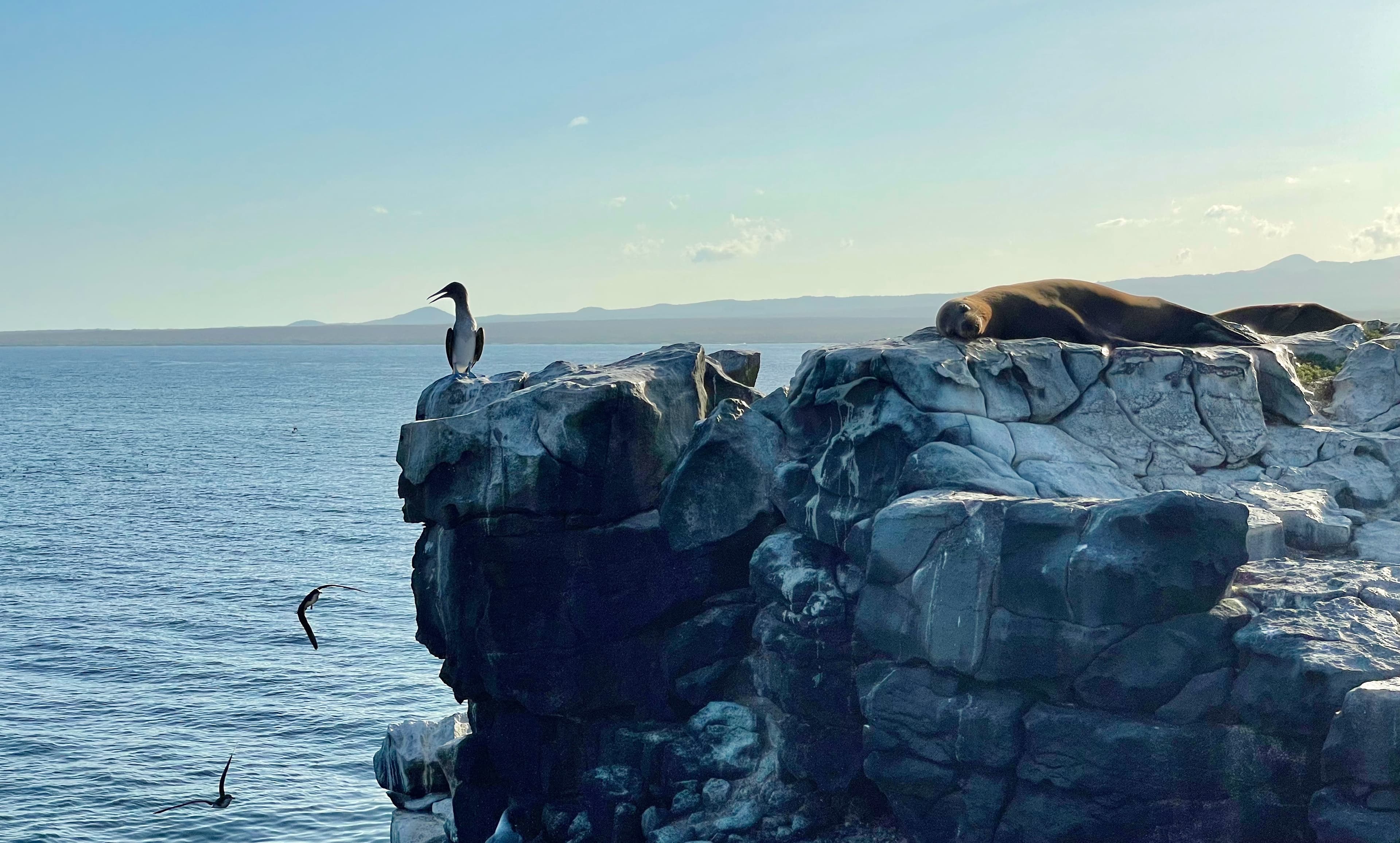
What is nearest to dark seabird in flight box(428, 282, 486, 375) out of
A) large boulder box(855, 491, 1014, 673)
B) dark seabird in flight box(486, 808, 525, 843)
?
dark seabird in flight box(486, 808, 525, 843)

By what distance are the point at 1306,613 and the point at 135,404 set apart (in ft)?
450

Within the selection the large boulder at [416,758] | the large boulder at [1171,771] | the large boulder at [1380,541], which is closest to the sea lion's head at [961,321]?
the large boulder at [1380,541]

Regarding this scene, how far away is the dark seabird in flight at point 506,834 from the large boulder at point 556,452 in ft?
15.6

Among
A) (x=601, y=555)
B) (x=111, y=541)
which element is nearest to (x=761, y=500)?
(x=601, y=555)

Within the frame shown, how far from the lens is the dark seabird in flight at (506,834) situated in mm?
18625

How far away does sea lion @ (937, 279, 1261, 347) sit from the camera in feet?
64.0

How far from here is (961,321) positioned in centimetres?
1831

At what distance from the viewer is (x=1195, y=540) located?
40.0ft

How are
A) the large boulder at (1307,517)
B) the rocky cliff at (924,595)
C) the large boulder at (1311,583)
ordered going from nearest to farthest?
the rocky cliff at (924,595)
the large boulder at (1311,583)
the large boulder at (1307,517)

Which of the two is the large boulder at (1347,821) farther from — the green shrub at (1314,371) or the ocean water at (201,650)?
the ocean water at (201,650)

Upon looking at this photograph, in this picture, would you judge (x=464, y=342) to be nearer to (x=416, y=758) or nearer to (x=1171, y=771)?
(x=416, y=758)

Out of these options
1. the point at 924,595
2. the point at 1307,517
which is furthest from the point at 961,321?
the point at 924,595

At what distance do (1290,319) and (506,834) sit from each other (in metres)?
18.7

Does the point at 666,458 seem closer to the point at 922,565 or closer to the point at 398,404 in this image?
the point at 922,565
